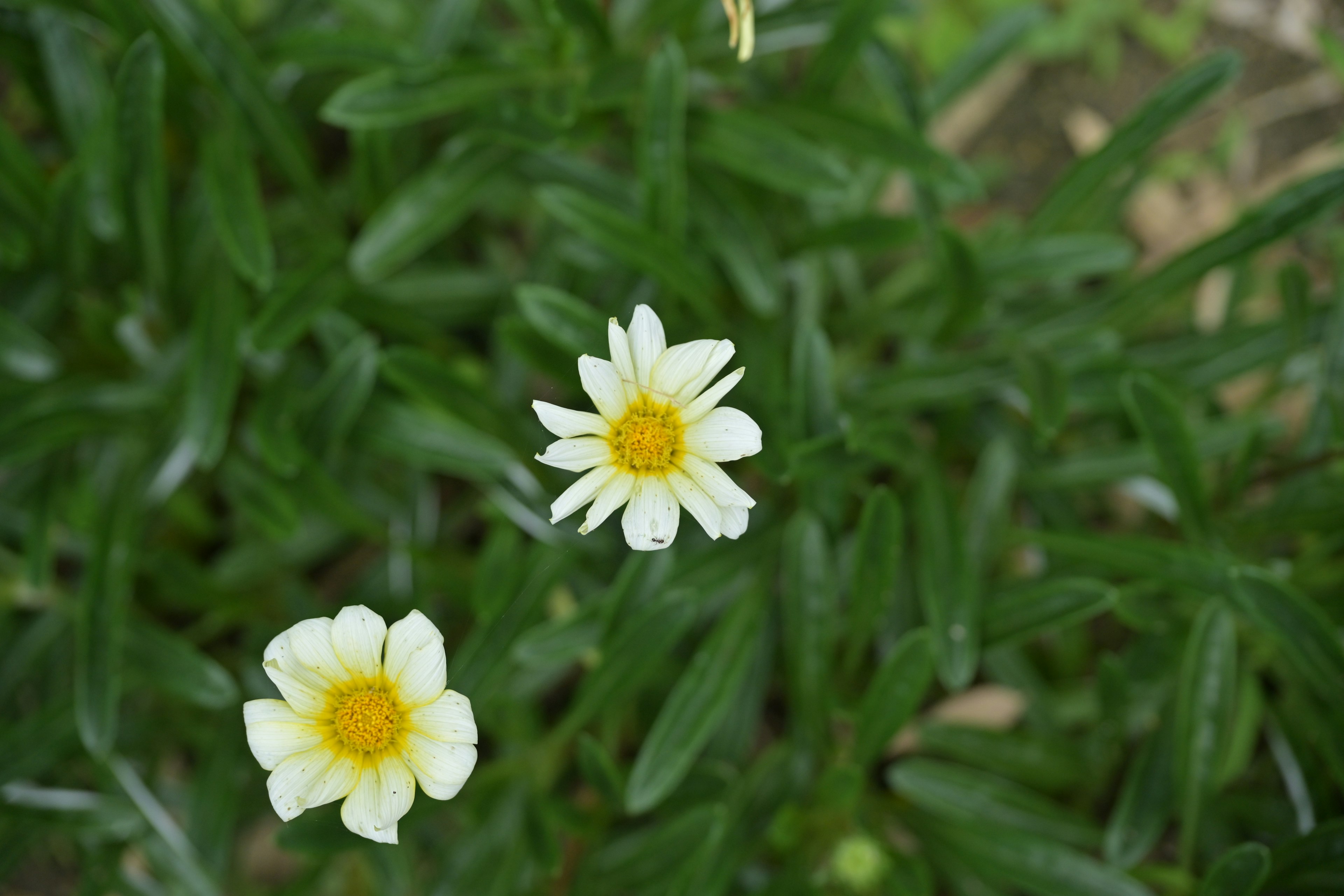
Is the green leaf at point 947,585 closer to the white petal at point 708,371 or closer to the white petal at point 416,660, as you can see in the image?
the white petal at point 708,371

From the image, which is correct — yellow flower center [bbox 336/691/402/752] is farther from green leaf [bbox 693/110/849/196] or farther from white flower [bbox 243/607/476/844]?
green leaf [bbox 693/110/849/196]

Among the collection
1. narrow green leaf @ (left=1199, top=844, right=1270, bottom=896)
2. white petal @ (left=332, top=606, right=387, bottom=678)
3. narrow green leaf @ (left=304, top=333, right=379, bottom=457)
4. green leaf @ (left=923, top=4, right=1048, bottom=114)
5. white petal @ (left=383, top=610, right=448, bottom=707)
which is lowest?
narrow green leaf @ (left=1199, top=844, right=1270, bottom=896)

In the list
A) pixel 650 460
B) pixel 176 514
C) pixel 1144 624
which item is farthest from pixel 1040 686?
pixel 176 514

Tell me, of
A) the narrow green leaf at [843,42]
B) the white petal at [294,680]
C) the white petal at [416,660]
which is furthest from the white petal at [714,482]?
the narrow green leaf at [843,42]

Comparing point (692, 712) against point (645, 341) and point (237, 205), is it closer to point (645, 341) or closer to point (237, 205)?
point (645, 341)

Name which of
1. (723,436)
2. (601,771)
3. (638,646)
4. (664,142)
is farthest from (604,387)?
(601,771)

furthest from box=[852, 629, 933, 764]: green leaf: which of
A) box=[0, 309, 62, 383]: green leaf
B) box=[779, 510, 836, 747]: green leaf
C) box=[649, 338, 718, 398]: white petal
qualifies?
box=[0, 309, 62, 383]: green leaf

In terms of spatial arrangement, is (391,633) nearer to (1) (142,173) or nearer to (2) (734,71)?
(1) (142,173)
